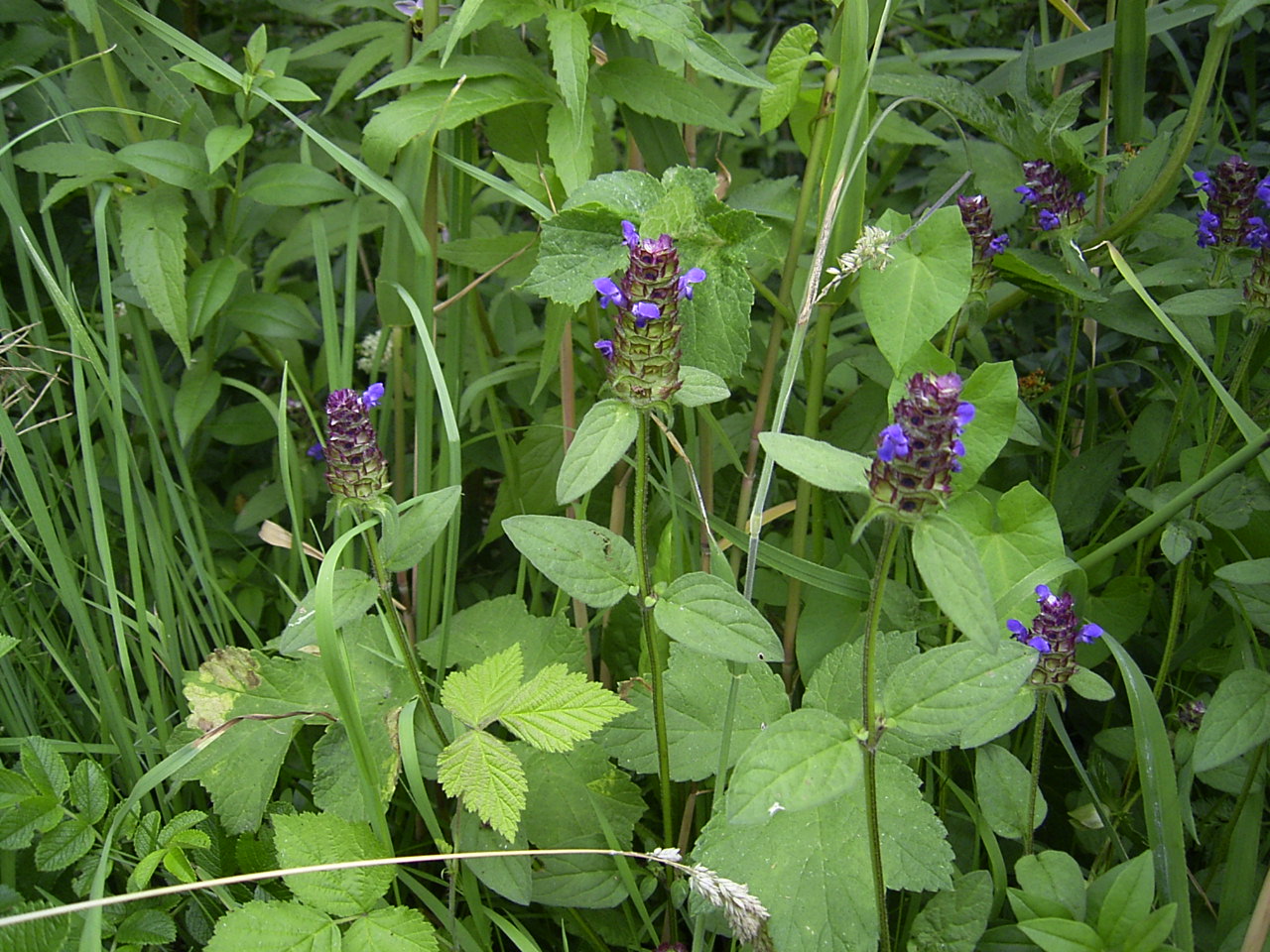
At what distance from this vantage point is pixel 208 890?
1.30m

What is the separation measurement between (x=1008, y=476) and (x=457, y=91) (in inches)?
44.0

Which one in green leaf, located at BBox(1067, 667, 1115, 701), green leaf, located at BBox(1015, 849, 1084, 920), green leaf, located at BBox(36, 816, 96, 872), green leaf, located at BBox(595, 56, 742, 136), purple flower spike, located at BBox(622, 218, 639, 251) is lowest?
green leaf, located at BBox(36, 816, 96, 872)

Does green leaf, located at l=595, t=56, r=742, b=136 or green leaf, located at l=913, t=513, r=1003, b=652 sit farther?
green leaf, located at l=595, t=56, r=742, b=136

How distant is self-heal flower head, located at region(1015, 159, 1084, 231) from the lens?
1571 mm

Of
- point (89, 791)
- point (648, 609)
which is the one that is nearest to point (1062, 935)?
point (648, 609)

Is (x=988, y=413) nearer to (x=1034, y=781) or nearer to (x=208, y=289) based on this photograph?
(x=1034, y=781)

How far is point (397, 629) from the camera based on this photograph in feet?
4.04

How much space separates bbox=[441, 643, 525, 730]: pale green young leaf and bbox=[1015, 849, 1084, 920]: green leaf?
63 cm

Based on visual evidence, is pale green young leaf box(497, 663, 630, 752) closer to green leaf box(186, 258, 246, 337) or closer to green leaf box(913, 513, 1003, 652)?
green leaf box(913, 513, 1003, 652)

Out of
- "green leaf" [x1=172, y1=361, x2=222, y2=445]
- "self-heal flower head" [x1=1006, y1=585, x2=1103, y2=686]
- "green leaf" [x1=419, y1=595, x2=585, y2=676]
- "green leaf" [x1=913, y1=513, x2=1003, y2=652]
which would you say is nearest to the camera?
"green leaf" [x1=913, y1=513, x2=1003, y2=652]

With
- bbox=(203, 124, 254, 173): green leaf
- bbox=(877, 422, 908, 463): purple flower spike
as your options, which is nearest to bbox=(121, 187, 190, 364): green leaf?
bbox=(203, 124, 254, 173): green leaf

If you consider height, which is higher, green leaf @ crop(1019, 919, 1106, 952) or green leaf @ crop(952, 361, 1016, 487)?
green leaf @ crop(952, 361, 1016, 487)

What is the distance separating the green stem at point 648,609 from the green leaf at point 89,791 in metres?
0.70

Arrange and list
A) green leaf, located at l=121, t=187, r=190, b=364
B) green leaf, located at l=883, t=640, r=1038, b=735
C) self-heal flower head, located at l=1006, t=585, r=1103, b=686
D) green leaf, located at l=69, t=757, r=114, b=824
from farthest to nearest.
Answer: green leaf, located at l=121, t=187, r=190, b=364, green leaf, located at l=69, t=757, r=114, b=824, self-heal flower head, located at l=1006, t=585, r=1103, b=686, green leaf, located at l=883, t=640, r=1038, b=735
